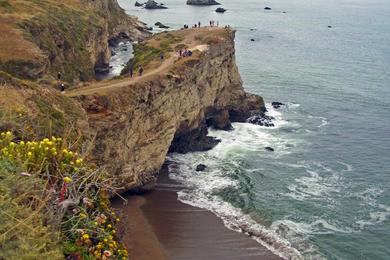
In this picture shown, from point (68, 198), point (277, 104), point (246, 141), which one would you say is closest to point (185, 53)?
point (246, 141)

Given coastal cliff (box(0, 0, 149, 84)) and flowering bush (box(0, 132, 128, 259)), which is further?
coastal cliff (box(0, 0, 149, 84))

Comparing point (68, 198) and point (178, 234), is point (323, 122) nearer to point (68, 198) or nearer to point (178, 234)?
point (178, 234)

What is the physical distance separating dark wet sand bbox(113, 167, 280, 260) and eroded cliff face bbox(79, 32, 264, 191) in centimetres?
288

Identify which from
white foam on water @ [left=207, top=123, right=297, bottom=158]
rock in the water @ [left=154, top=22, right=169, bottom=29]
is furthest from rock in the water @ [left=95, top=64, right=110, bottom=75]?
rock in the water @ [left=154, top=22, right=169, bottom=29]

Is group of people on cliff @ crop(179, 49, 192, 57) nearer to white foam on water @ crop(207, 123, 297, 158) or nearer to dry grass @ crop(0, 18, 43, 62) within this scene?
white foam on water @ crop(207, 123, 297, 158)

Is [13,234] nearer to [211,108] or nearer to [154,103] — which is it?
[154,103]

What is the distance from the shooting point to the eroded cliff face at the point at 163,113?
40844 millimetres

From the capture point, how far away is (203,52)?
5903cm

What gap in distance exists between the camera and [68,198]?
519 inches

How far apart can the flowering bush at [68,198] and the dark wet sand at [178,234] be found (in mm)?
19546

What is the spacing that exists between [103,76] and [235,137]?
80.6 ft

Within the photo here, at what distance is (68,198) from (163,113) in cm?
3608

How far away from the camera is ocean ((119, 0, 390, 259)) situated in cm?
3941

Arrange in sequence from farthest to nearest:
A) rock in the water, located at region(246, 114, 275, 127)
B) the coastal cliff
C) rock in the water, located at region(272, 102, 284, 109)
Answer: rock in the water, located at region(272, 102, 284, 109) → rock in the water, located at region(246, 114, 275, 127) → the coastal cliff
